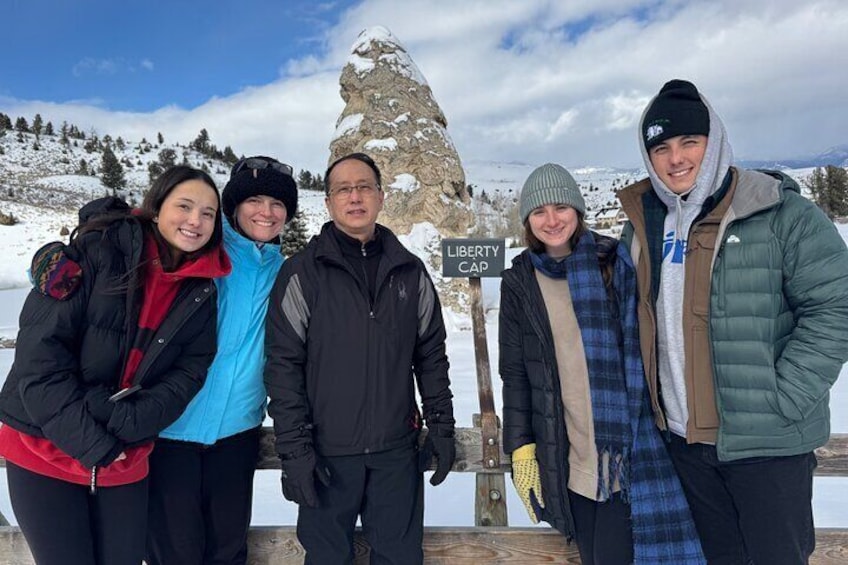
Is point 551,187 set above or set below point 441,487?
above

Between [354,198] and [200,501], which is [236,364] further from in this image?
[354,198]

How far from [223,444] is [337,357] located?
70 centimetres

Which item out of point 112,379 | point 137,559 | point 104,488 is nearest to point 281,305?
point 112,379

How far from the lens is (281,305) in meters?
2.36

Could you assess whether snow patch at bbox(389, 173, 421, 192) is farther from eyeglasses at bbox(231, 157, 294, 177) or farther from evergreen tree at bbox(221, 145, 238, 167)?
evergreen tree at bbox(221, 145, 238, 167)

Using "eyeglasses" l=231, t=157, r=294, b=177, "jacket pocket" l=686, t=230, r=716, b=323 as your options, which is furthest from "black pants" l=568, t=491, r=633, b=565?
"eyeglasses" l=231, t=157, r=294, b=177

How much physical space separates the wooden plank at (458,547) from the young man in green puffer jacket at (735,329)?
779 mm

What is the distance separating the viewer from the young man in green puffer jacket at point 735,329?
74.8 inches

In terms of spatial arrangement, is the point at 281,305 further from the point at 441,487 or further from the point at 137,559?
the point at 441,487

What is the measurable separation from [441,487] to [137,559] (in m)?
2.77

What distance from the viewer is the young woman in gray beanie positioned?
2.20 metres

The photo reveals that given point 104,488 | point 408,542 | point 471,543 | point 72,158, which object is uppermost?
point 72,158

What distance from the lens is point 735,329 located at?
198 cm

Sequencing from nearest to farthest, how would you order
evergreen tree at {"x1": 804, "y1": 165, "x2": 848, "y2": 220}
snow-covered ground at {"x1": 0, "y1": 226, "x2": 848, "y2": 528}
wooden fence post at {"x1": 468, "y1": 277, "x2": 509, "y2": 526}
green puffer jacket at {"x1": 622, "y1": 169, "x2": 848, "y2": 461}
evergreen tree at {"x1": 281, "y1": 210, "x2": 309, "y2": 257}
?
green puffer jacket at {"x1": 622, "y1": 169, "x2": 848, "y2": 461}
wooden fence post at {"x1": 468, "y1": 277, "x2": 509, "y2": 526}
snow-covered ground at {"x1": 0, "y1": 226, "x2": 848, "y2": 528}
evergreen tree at {"x1": 281, "y1": 210, "x2": 309, "y2": 257}
evergreen tree at {"x1": 804, "y1": 165, "x2": 848, "y2": 220}
